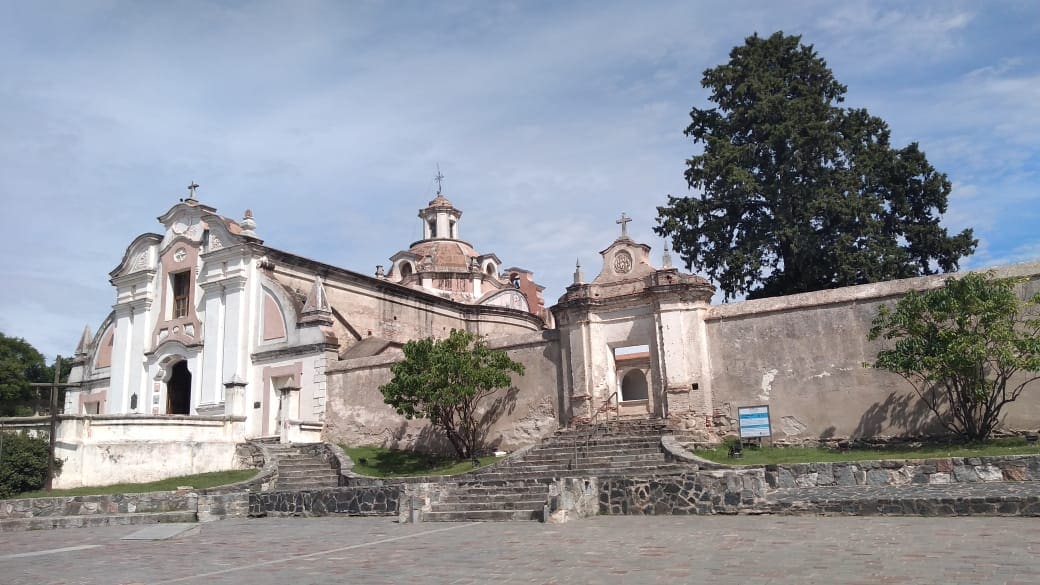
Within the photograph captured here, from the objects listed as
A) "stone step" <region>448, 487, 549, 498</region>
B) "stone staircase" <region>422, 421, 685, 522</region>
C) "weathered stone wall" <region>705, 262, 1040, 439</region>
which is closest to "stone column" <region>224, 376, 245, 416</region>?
"stone staircase" <region>422, 421, 685, 522</region>

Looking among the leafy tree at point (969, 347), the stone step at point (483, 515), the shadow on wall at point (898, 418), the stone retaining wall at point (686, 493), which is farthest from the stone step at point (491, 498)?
the shadow on wall at point (898, 418)

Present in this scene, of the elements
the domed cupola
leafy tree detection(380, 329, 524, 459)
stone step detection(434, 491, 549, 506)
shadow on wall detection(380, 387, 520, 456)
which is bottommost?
stone step detection(434, 491, 549, 506)

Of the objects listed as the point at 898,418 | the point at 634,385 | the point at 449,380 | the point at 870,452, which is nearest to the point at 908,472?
the point at 870,452

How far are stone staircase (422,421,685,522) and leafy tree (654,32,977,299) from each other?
34.2 feet

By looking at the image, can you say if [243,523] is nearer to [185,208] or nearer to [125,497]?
[125,497]

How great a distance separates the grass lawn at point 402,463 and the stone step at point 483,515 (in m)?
5.56

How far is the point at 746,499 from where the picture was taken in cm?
1173

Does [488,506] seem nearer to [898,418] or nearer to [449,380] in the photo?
[449,380]

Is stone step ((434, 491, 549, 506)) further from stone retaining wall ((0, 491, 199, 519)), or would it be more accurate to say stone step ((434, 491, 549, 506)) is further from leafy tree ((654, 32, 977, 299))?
leafy tree ((654, 32, 977, 299))

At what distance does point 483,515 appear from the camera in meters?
13.5

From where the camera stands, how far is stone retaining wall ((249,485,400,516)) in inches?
593

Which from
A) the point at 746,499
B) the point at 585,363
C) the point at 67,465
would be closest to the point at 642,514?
the point at 746,499

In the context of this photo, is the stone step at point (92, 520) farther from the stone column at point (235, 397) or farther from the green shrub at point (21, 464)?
the stone column at point (235, 397)

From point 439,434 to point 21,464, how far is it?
10.3 m
